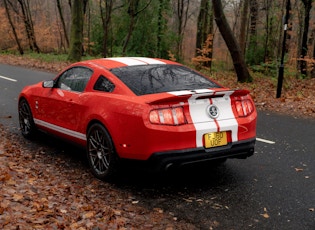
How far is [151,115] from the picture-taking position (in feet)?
14.6

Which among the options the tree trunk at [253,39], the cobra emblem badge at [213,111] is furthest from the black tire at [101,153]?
the tree trunk at [253,39]

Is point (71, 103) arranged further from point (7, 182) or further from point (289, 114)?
point (289, 114)

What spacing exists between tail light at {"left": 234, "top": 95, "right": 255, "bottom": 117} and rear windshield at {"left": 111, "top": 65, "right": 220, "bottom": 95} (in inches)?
20.3

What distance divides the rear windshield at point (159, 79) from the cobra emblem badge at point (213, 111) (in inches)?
20.3

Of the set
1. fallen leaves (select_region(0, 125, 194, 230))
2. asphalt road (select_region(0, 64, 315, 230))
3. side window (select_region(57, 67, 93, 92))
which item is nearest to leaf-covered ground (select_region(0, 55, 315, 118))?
asphalt road (select_region(0, 64, 315, 230))

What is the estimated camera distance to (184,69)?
5.82m

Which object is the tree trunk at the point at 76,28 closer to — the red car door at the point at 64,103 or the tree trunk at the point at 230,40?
the tree trunk at the point at 230,40

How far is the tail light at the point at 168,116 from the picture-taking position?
4465 millimetres

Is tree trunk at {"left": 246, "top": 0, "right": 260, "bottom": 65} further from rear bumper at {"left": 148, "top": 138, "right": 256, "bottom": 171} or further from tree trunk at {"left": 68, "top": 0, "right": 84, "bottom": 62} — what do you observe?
rear bumper at {"left": 148, "top": 138, "right": 256, "bottom": 171}

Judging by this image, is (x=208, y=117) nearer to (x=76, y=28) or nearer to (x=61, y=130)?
(x=61, y=130)

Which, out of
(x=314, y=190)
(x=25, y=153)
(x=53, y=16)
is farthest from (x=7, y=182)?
(x=53, y=16)

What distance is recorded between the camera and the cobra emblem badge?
15.4 ft

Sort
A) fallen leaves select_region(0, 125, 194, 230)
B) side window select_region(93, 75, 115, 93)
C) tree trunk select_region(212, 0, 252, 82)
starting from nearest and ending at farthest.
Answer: fallen leaves select_region(0, 125, 194, 230)
side window select_region(93, 75, 115, 93)
tree trunk select_region(212, 0, 252, 82)

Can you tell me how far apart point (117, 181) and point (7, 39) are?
38.7m
